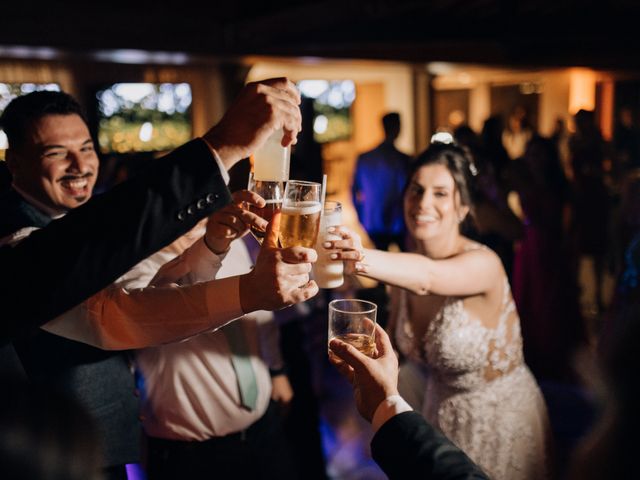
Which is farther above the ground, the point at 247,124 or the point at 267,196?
the point at 247,124

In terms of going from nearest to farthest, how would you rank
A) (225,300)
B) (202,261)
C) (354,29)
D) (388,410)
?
(388,410)
(225,300)
(202,261)
(354,29)

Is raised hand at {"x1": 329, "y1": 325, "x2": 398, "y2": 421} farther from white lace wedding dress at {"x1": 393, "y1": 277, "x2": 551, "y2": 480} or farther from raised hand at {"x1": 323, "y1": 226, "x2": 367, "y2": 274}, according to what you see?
white lace wedding dress at {"x1": 393, "y1": 277, "x2": 551, "y2": 480}

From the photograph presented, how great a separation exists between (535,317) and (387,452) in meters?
3.79

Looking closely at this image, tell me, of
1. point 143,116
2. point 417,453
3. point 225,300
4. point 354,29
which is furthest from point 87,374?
point 354,29

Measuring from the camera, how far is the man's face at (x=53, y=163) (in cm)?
168

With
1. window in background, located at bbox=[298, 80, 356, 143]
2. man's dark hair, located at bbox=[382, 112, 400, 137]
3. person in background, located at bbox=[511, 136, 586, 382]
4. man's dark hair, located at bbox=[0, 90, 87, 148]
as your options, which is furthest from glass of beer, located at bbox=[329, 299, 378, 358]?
window in background, located at bbox=[298, 80, 356, 143]

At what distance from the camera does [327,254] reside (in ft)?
5.53

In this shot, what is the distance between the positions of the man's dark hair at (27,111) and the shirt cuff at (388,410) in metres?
1.26

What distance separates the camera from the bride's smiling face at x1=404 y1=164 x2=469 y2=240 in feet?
7.59

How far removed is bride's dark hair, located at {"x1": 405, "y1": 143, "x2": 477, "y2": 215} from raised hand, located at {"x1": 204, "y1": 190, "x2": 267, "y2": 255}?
A: 100 centimetres

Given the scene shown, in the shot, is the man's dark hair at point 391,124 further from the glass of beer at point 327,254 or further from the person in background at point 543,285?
the glass of beer at point 327,254

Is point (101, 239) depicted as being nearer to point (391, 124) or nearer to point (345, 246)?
point (345, 246)

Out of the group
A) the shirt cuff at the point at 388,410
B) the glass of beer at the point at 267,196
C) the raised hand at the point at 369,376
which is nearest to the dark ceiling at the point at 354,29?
the glass of beer at the point at 267,196

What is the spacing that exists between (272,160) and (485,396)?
1308 millimetres
